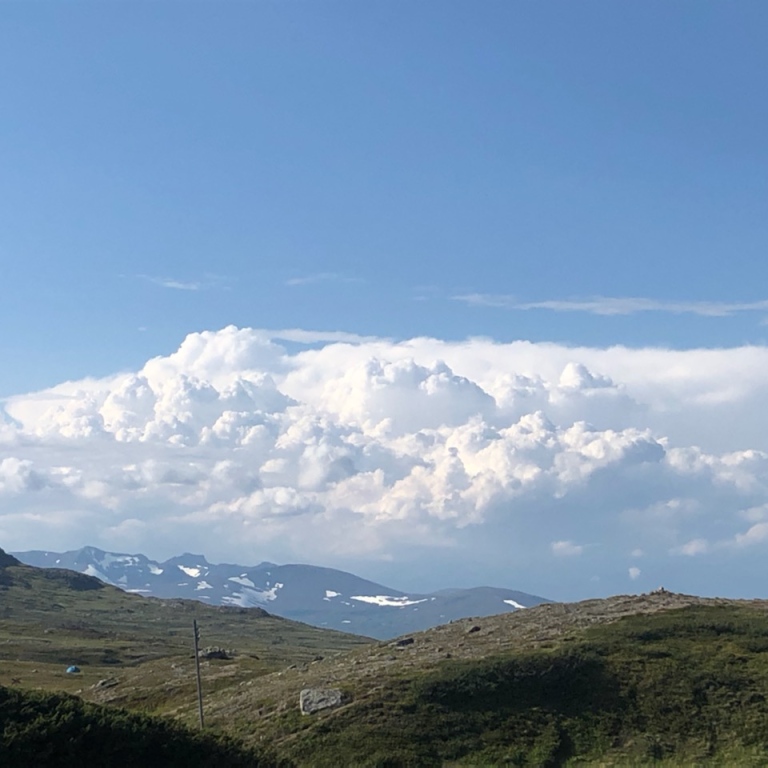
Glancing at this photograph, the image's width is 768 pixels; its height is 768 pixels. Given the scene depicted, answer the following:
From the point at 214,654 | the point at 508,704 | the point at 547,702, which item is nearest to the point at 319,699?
the point at 508,704

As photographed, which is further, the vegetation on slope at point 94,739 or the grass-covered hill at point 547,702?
the grass-covered hill at point 547,702

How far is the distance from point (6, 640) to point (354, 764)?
163726mm

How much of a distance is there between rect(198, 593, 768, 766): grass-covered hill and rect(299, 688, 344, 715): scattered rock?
0.61 metres

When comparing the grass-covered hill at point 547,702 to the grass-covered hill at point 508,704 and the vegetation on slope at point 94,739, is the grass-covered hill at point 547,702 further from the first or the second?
the vegetation on slope at point 94,739

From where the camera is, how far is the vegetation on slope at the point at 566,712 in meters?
48.2

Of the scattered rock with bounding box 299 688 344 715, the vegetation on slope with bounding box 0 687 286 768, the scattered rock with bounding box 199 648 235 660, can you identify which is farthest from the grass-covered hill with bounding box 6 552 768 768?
the scattered rock with bounding box 199 648 235 660

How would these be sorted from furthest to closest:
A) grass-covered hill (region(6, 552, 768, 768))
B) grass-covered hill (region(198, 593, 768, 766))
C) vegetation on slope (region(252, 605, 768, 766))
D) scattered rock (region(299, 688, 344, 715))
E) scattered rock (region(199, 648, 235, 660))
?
scattered rock (region(199, 648, 235, 660)) < scattered rock (region(299, 688, 344, 715)) < grass-covered hill (region(198, 593, 768, 766)) < vegetation on slope (region(252, 605, 768, 766)) < grass-covered hill (region(6, 552, 768, 768))

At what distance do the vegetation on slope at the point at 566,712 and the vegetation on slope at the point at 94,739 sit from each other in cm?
1044

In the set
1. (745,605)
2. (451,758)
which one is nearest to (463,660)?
(451,758)

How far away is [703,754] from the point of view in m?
48.6

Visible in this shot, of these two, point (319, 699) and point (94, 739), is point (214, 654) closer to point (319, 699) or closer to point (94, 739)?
point (319, 699)

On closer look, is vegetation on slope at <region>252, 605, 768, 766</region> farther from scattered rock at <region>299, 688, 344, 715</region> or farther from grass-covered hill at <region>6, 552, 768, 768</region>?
scattered rock at <region>299, 688, 344, 715</region>

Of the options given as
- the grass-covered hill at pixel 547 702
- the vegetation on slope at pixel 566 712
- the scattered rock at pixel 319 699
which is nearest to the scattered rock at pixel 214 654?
the grass-covered hill at pixel 547 702

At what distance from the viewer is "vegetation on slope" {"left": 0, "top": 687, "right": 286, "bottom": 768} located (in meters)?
34.9
